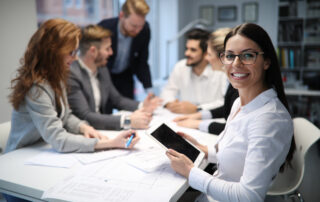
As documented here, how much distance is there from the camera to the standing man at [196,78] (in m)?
2.61

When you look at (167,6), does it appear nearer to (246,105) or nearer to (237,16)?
(237,16)

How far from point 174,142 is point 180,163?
6.1 inches

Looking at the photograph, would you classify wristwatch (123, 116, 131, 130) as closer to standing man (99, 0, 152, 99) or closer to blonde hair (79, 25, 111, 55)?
blonde hair (79, 25, 111, 55)

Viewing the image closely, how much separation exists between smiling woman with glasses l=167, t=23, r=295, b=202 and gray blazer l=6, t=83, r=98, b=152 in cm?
54

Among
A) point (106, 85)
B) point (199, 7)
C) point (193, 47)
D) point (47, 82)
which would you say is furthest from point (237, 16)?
point (47, 82)

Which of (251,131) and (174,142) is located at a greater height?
(251,131)

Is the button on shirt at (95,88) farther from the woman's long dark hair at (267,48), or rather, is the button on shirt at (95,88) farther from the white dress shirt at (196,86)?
the woman's long dark hair at (267,48)

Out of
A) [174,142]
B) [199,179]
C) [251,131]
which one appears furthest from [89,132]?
[251,131]

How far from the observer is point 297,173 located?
158 cm

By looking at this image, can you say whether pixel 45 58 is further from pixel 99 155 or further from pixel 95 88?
pixel 95 88

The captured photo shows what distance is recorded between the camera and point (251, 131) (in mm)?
1006

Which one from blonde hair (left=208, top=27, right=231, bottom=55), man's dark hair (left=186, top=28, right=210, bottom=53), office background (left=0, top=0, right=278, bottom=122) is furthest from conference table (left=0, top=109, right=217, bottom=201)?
office background (left=0, top=0, right=278, bottom=122)

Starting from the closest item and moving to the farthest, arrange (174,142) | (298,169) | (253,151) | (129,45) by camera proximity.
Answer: (253,151) → (174,142) → (298,169) → (129,45)

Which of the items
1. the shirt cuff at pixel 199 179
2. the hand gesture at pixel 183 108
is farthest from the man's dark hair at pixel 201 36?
the shirt cuff at pixel 199 179
